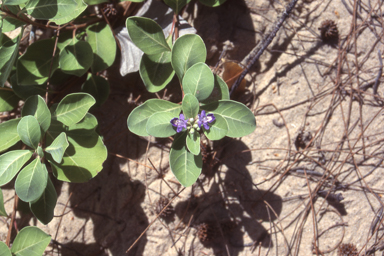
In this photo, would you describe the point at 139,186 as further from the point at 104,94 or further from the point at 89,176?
the point at 104,94

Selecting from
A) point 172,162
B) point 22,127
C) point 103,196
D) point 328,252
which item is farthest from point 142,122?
point 328,252

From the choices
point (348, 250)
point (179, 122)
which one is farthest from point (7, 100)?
point (348, 250)

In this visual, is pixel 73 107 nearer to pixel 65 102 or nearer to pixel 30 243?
pixel 65 102

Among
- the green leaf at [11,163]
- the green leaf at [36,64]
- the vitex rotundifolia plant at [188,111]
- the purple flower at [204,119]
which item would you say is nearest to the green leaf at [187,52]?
Result: the vitex rotundifolia plant at [188,111]

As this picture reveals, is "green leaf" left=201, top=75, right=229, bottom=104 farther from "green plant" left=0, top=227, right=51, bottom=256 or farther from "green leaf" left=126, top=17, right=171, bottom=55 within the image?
"green plant" left=0, top=227, right=51, bottom=256

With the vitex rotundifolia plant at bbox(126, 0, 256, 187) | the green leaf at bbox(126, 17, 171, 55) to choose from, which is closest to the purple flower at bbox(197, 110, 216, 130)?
the vitex rotundifolia plant at bbox(126, 0, 256, 187)

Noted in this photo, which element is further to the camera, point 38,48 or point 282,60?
point 282,60
